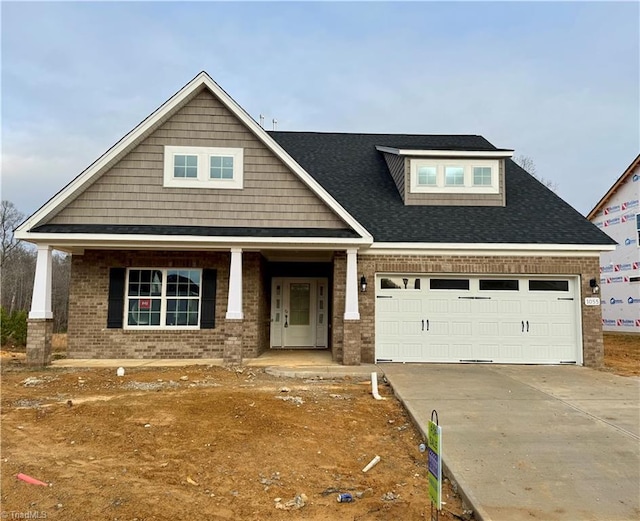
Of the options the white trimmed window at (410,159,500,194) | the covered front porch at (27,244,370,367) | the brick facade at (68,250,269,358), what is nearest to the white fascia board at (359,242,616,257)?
the covered front porch at (27,244,370,367)

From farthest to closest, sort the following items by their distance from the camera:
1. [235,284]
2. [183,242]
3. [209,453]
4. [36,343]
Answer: [235,284] < [183,242] < [36,343] < [209,453]

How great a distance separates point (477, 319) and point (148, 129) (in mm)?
9523

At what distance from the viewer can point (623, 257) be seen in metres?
21.9

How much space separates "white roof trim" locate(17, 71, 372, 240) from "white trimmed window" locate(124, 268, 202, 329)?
241cm

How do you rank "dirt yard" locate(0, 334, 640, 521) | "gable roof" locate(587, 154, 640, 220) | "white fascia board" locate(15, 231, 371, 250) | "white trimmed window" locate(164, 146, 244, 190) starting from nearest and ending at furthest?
"dirt yard" locate(0, 334, 640, 521) < "white fascia board" locate(15, 231, 371, 250) < "white trimmed window" locate(164, 146, 244, 190) < "gable roof" locate(587, 154, 640, 220)

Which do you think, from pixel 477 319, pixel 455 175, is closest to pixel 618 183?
pixel 455 175

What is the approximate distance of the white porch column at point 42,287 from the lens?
10.1 m

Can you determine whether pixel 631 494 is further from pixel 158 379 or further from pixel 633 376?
pixel 158 379

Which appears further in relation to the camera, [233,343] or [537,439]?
[233,343]

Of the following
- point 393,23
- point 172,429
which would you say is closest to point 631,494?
point 172,429

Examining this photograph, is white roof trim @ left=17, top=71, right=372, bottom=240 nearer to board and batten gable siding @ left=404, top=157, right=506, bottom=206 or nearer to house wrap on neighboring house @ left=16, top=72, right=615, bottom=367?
house wrap on neighboring house @ left=16, top=72, right=615, bottom=367

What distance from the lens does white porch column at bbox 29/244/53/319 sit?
33.2 ft

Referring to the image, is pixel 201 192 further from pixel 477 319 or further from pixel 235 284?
pixel 477 319

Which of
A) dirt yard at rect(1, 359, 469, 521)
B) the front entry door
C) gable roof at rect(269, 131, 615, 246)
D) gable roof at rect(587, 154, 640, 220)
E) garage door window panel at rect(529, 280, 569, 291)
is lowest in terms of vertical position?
dirt yard at rect(1, 359, 469, 521)
